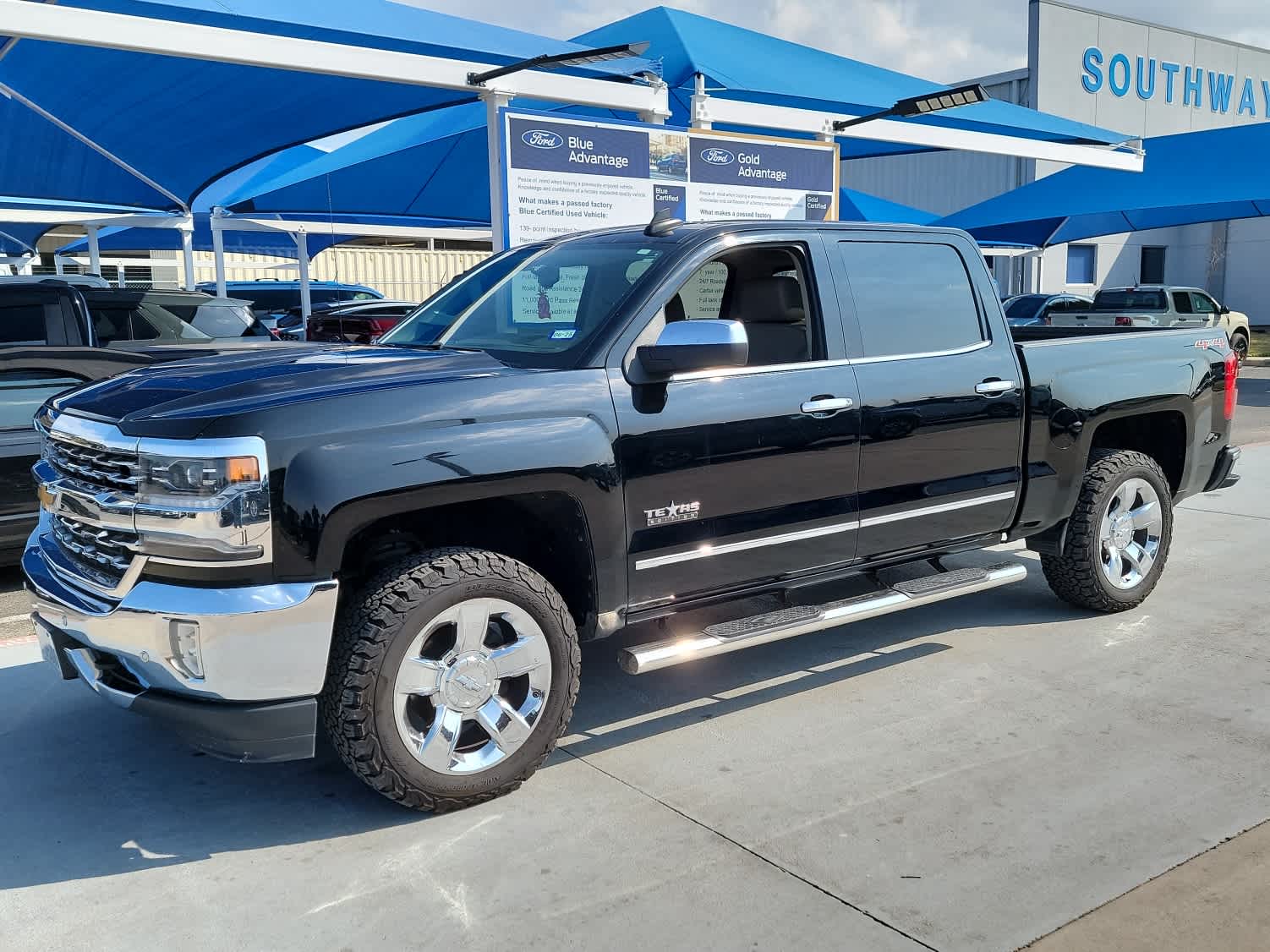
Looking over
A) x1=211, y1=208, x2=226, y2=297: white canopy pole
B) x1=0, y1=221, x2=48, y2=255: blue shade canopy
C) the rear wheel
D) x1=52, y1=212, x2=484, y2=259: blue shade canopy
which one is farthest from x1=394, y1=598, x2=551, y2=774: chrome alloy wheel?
x1=0, y1=221, x2=48, y2=255: blue shade canopy

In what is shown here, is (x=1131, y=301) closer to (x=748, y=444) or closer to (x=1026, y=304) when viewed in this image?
(x=1026, y=304)

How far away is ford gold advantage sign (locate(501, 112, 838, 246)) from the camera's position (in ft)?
27.1

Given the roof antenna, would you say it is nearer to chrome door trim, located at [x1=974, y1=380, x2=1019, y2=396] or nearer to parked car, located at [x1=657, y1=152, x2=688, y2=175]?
chrome door trim, located at [x1=974, y1=380, x2=1019, y2=396]

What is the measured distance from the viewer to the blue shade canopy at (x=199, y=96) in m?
8.20

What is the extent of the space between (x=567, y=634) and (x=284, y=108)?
10169mm

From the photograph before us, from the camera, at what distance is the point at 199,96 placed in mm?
11742

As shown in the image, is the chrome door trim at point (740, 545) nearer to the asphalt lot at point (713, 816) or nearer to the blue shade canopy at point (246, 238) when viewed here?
the asphalt lot at point (713, 816)

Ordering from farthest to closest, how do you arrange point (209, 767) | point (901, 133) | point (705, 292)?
point (901, 133) → point (705, 292) → point (209, 767)

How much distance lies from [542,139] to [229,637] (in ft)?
19.1

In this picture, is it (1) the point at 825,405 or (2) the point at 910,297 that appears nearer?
(1) the point at 825,405

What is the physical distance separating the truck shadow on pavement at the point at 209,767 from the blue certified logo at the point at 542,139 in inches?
163

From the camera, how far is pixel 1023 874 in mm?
3291

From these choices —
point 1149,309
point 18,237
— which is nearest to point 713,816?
point 1149,309

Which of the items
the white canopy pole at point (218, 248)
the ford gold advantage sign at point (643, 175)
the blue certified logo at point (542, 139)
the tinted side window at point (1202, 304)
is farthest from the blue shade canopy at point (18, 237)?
the tinted side window at point (1202, 304)
